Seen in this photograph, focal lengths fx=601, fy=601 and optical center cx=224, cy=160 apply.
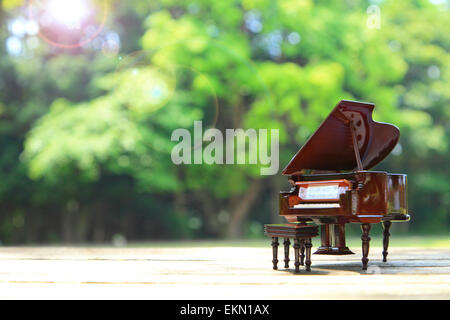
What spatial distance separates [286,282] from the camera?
402 centimetres

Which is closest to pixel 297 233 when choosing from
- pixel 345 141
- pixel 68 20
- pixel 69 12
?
pixel 345 141

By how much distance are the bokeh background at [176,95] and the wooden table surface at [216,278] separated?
6897 mm

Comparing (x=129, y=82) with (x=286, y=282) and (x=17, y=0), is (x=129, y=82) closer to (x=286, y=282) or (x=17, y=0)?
(x=17, y=0)

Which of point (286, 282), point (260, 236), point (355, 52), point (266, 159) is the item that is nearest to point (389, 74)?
point (355, 52)

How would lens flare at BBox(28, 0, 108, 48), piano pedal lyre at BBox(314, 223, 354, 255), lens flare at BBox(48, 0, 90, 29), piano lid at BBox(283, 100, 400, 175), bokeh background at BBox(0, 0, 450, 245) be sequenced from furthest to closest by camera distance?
1. lens flare at BBox(28, 0, 108, 48)
2. lens flare at BBox(48, 0, 90, 29)
3. bokeh background at BBox(0, 0, 450, 245)
4. piano pedal lyre at BBox(314, 223, 354, 255)
5. piano lid at BBox(283, 100, 400, 175)

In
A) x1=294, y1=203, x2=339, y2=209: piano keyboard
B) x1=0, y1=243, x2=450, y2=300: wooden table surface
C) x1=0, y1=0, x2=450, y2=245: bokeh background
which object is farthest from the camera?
x1=0, y1=0, x2=450, y2=245: bokeh background

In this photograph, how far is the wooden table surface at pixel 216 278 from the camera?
3637 millimetres

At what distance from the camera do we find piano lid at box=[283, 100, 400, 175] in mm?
4922

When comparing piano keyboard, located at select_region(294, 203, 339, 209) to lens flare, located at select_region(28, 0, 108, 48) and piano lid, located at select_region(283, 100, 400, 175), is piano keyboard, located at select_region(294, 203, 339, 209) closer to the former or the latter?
piano lid, located at select_region(283, 100, 400, 175)

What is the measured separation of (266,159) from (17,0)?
7.32 m

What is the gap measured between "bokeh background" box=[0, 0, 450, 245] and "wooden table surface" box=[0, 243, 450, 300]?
6.90 meters

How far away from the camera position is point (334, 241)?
16.7 feet

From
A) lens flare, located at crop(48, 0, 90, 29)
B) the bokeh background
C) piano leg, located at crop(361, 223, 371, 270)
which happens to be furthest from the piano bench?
lens flare, located at crop(48, 0, 90, 29)

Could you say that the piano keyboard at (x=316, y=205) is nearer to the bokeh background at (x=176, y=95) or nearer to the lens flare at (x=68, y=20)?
the bokeh background at (x=176, y=95)
